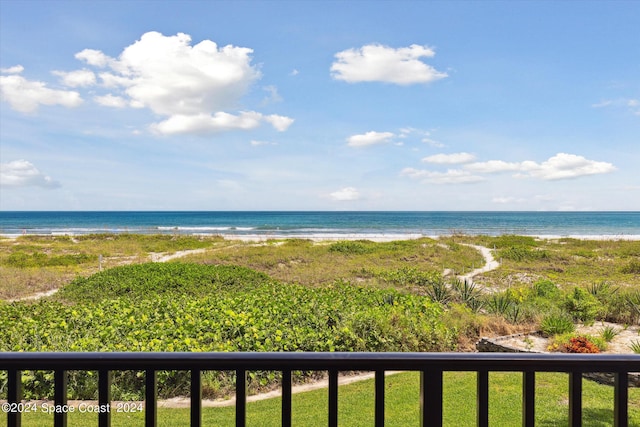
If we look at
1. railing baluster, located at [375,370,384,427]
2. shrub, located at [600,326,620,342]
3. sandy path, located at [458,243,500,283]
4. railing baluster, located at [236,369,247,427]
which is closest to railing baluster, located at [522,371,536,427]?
railing baluster, located at [375,370,384,427]

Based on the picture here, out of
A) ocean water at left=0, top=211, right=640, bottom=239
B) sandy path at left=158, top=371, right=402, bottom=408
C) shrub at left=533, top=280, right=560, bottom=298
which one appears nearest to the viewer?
sandy path at left=158, top=371, right=402, bottom=408

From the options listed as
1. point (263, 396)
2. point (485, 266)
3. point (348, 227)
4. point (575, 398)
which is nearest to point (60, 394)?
point (575, 398)

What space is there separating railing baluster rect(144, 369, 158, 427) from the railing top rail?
7 cm

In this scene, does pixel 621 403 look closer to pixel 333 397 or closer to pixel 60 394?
pixel 333 397

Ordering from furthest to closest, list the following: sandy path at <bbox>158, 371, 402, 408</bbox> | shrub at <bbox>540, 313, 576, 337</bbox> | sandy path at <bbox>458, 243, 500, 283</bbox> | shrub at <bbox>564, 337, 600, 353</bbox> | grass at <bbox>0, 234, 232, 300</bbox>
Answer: sandy path at <bbox>458, 243, 500, 283</bbox>, grass at <bbox>0, 234, 232, 300</bbox>, shrub at <bbox>540, 313, 576, 337</bbox>, shrub at <bbox>564, 337, 600, 353</bbox>, sandy path at <bbox>158, 371, 402, 408</bbox>

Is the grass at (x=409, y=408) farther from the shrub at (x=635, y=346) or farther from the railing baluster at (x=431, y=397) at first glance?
the railing baluster at (x=431, y=397)

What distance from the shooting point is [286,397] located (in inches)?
47.3

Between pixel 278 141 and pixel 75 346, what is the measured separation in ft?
94.6

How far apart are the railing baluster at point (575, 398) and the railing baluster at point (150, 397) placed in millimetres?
1178

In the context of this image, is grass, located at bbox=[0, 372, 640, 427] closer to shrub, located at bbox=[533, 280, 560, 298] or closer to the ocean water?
shrub, located at bbox=[533, 280, 560, 298]

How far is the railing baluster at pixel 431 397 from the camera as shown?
3.86 feet

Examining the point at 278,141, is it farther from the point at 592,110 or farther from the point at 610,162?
the point at 610,162

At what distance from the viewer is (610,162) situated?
37250mm

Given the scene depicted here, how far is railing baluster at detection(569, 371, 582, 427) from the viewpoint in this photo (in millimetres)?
1183
